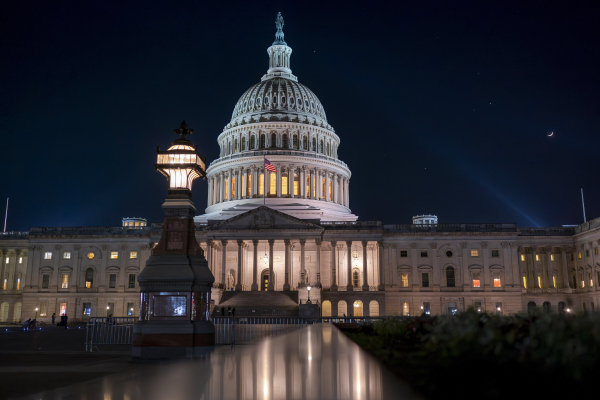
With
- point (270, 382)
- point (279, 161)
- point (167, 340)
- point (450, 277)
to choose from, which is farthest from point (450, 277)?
point (270, 382)

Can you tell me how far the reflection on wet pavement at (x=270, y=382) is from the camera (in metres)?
6.14

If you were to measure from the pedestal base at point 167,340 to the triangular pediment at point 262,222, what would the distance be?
5926cm

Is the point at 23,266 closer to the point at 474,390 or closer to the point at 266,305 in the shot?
the point at 266,305

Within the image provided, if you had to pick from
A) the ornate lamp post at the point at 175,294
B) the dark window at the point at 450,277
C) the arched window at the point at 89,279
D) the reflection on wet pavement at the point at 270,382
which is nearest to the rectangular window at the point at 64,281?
the arched window at the point at 89,279

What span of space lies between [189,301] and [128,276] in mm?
71915

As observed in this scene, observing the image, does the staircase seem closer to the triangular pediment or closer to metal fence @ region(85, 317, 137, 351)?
the triangular pediment

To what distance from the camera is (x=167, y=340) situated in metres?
18.1

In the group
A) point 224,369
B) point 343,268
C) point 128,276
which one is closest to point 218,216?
point 128,276

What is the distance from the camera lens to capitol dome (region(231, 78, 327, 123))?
108 m

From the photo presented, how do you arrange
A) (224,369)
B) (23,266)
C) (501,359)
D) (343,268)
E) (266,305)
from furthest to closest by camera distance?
(23,266), (343,268), (266,305), (224,369), (501,359)

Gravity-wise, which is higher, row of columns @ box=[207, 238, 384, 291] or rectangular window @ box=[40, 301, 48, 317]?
row of columns @ box=[207, 238, 384, 291]

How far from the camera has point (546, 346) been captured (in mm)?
4121

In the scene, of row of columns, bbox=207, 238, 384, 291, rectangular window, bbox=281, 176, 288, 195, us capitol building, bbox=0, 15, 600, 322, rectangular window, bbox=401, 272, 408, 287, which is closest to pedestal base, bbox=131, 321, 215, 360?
us capitol building, bbox=0, 15, 600, 322

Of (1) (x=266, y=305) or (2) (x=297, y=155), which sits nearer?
(1) (x=266, y=305)
